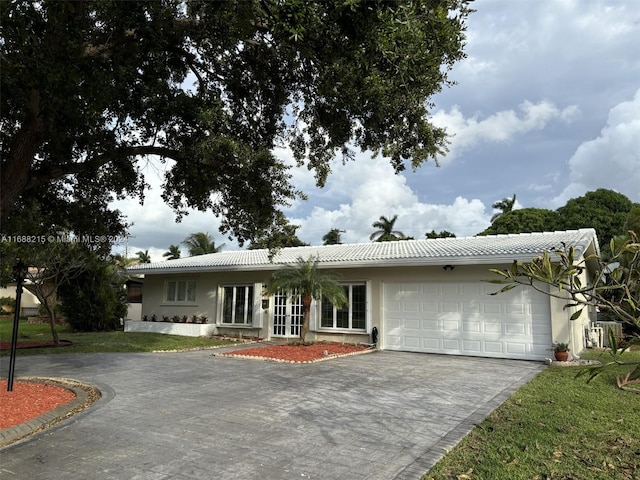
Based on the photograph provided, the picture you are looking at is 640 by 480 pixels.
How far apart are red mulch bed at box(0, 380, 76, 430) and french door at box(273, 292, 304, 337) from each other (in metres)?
9.40

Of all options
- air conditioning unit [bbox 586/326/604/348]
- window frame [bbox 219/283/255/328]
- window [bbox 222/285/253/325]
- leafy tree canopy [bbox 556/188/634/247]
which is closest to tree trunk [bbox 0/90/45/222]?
window frame [bbox 219/283/255/328]

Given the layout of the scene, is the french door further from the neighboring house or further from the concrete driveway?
the concrete driveway

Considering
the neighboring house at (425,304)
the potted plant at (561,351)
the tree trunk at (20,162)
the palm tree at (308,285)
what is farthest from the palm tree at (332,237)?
the tree trunk at (20,162)

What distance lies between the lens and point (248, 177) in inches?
315

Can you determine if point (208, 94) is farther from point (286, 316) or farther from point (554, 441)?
point (286, 316)

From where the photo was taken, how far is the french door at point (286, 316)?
16.6 metres

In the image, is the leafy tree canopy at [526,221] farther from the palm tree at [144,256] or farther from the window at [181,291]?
the palm tree at [144,256]

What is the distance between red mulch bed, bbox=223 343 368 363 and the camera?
12.0m

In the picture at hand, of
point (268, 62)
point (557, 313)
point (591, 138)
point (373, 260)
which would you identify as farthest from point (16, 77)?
point (591, 138)

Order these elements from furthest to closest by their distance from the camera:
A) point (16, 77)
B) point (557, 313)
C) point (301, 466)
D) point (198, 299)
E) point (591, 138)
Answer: point (198, 299), point (591, 138), point (557, 313), point (16, 77), point (301, 466)

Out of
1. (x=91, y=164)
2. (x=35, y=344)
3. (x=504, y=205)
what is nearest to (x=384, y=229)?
(x=504, y=205)

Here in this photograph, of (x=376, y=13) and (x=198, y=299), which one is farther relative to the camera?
(x=198, y=299)

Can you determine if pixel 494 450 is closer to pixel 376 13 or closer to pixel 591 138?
pixel 376 13

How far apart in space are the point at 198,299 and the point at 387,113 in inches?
555
